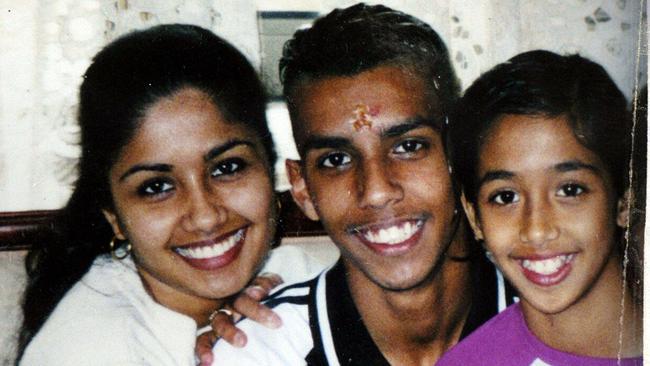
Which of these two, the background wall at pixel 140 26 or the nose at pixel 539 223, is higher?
the background wall at pixel 140 26

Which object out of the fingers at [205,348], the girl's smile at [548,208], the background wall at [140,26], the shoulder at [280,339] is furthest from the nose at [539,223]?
the fingers at [205,348]

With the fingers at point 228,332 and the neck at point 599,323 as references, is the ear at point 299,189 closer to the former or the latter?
the fingers at point 228,332

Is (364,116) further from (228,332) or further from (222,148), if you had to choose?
(228,332)

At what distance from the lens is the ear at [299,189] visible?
93 cm

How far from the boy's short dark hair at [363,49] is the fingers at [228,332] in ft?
1.00

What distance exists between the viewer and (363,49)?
2.95 ft

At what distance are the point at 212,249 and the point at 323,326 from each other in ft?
0.64

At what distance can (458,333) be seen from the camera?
95 cm

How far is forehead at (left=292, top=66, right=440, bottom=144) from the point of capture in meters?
0.88

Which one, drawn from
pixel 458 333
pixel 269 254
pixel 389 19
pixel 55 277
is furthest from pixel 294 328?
pixel 389 19

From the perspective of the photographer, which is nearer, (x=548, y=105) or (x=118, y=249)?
(x=548, y=105)

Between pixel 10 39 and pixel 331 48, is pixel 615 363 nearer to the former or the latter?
pixel 331 48

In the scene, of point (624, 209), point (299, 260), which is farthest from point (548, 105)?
point (299, 260)

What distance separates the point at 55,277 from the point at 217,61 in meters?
0.38
